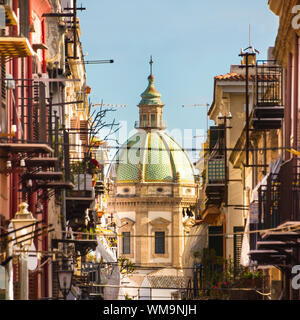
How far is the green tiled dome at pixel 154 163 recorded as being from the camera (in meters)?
148

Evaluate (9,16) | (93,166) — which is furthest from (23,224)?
(93,166)

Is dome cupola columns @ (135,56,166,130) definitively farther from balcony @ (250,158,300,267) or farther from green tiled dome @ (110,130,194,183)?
balcony @ (250,158,300,267)

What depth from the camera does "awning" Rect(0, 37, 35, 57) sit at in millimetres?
16859

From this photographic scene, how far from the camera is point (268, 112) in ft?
90.7

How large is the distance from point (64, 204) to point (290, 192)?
11.9 metres

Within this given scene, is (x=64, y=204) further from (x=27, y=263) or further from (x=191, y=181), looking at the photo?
(x=191, y=181)

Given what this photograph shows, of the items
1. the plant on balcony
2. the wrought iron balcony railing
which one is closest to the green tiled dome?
the plant on balcony

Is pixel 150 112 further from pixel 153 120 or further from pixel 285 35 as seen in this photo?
pixel 285 35

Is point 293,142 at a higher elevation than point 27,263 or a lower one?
higher

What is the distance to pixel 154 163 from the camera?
502 ft

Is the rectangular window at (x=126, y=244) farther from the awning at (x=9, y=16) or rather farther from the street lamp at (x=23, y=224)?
the awning at (x=9, y=16)

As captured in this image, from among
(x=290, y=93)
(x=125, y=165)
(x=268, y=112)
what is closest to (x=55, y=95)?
(x=268, y=112)

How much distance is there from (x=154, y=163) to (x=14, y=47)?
446ft

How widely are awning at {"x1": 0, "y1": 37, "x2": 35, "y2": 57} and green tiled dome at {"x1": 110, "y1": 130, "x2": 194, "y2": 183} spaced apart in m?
126
